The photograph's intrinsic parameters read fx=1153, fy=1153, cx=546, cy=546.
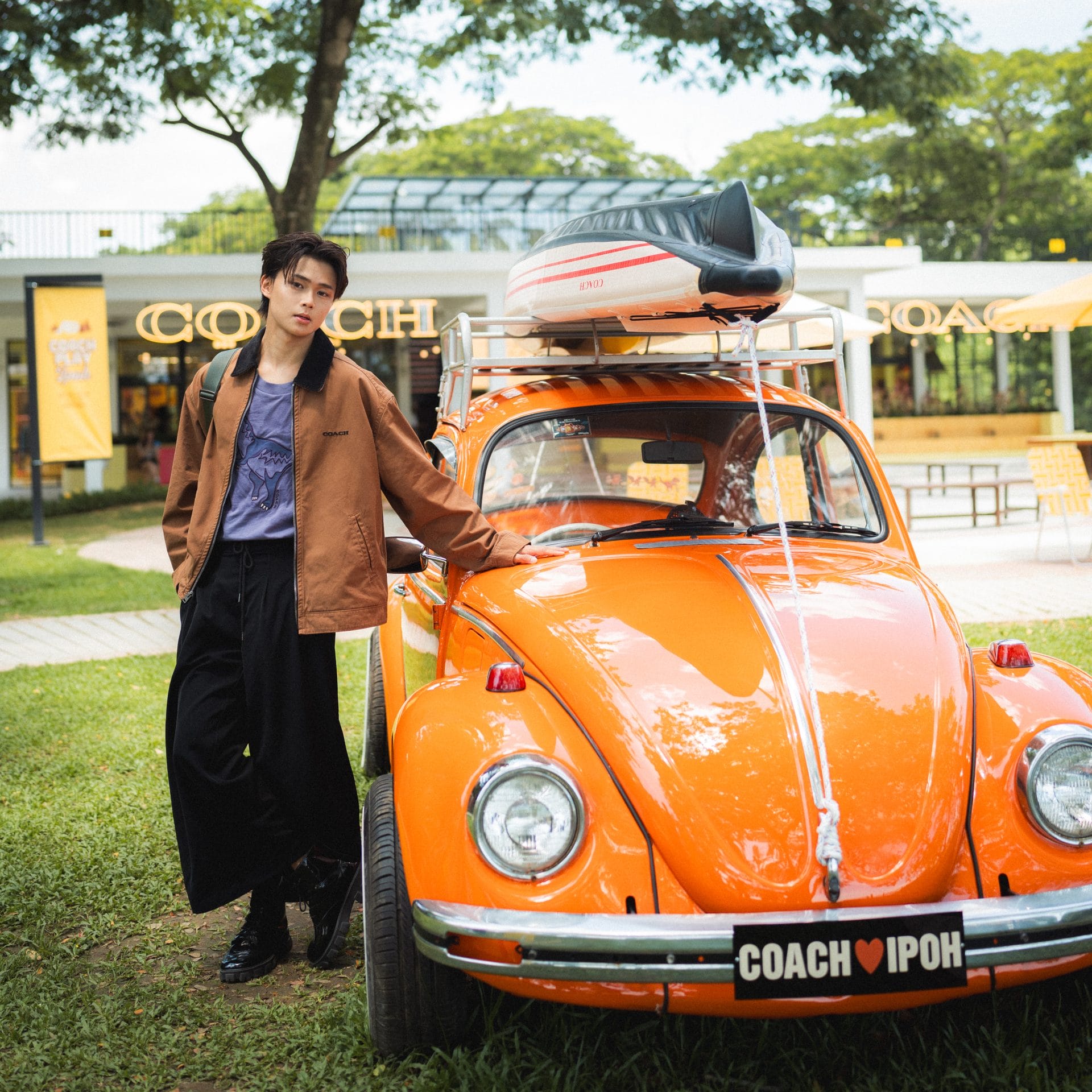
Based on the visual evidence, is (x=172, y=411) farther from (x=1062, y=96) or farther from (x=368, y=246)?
(x=1062, y=96)

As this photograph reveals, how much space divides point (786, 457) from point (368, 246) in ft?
71.5

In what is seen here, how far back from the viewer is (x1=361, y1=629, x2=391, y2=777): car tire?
5.34 meters

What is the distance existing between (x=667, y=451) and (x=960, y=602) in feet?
20.3

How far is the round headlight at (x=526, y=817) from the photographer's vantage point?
257 cm

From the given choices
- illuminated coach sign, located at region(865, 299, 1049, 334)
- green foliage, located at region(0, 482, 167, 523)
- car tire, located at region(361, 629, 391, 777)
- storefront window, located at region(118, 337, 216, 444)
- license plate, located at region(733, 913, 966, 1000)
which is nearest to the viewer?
license plate, located at region(733, 913, 966, 1000)

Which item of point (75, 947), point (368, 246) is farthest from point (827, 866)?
point (368, 246)

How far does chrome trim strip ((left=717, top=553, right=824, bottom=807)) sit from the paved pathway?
606 centimetres

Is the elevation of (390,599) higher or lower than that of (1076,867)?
higher

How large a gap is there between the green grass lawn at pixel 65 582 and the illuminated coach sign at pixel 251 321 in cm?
474

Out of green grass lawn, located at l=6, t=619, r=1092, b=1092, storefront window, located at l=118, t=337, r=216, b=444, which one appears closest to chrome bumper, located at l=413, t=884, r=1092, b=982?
green grass lawn, located at l=6, t=619, r=1092, b=1092

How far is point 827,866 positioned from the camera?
8.30 feet

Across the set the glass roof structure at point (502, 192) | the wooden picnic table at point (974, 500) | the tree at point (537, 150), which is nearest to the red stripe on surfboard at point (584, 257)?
the wooden picnic table at point (974, 500)

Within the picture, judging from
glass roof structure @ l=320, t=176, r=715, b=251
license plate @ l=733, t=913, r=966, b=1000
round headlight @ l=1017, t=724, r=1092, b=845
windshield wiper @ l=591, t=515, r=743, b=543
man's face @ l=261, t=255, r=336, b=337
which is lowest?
license plate @ l=733, t=913, r=966, b=1000

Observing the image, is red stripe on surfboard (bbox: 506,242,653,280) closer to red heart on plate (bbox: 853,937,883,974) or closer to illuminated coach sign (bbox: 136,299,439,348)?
red heart on plate (bbox: 853,937,883,974)
